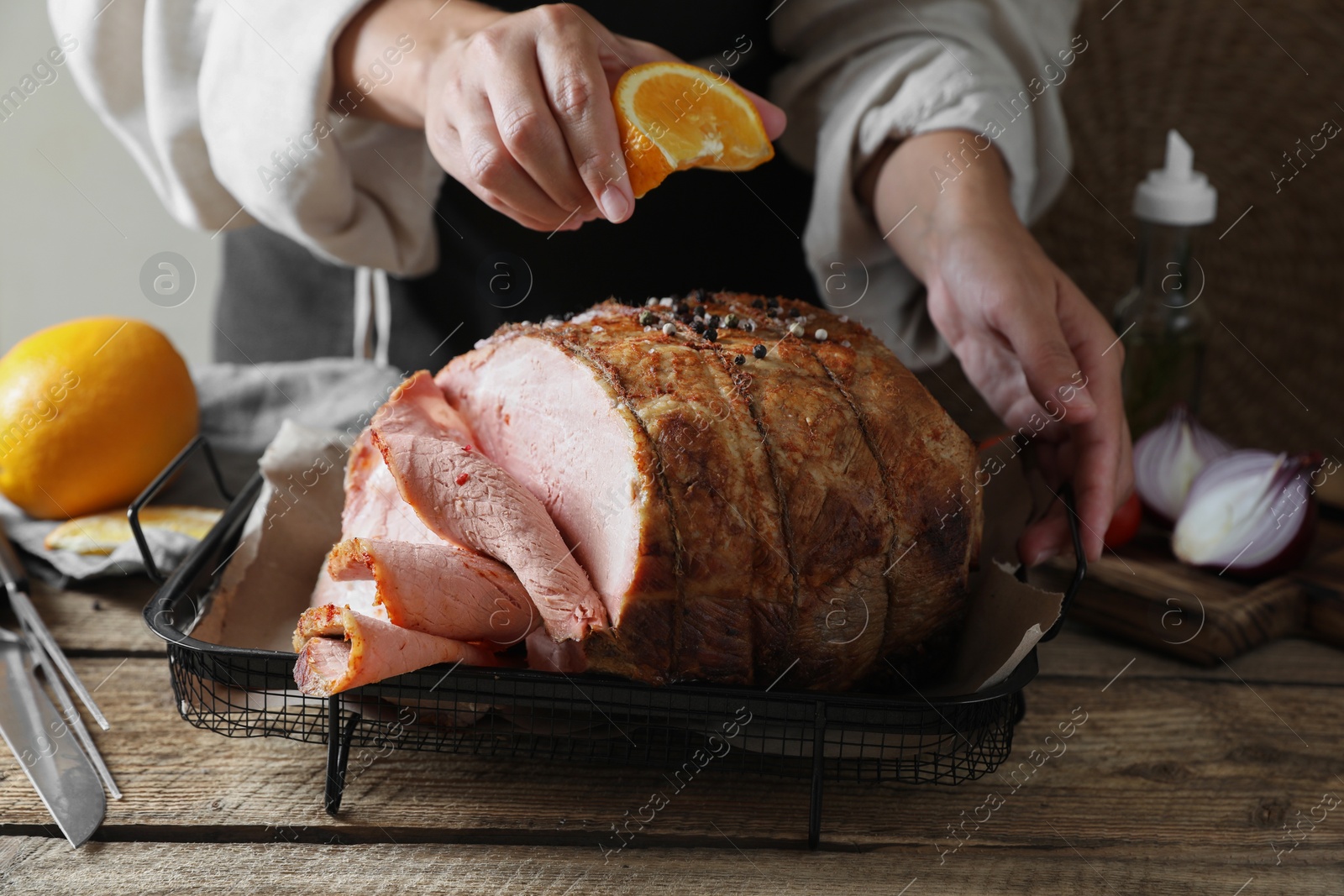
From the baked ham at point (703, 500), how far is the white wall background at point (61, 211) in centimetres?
200

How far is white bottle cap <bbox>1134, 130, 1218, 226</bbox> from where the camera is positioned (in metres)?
1.49

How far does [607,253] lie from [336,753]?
97 cm

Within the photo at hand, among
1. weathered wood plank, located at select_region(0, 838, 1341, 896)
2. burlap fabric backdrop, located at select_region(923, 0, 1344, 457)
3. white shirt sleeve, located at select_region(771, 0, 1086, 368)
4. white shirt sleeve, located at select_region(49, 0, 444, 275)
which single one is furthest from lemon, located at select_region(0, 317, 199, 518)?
burlap fabric backdrop, located at select_region(923, 0, 1344, 457)

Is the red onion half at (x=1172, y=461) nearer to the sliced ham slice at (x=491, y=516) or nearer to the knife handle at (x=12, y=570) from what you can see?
the sliced ham slice at (x=491, y=516)

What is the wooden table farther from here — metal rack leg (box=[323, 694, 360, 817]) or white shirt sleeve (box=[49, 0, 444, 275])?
white shirt sleeve (box=[49, 0, 444, 275])

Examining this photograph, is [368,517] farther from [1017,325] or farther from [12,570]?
[1017,325]

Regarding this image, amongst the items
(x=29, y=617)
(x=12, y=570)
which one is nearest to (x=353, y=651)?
(x=29, y=617)

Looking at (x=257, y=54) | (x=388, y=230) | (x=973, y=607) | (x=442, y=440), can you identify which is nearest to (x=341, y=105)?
(x=257, y=54)

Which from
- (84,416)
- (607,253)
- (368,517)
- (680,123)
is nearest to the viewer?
(680,123)

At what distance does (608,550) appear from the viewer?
0.92 metres

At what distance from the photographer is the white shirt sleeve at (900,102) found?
4.64 feet

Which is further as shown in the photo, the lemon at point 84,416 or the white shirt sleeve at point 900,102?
the white shirt sleeve at point 900,102

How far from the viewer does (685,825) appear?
92 cm

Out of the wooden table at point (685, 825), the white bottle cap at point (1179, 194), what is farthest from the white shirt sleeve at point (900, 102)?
the wooden table at point (685, 825)
